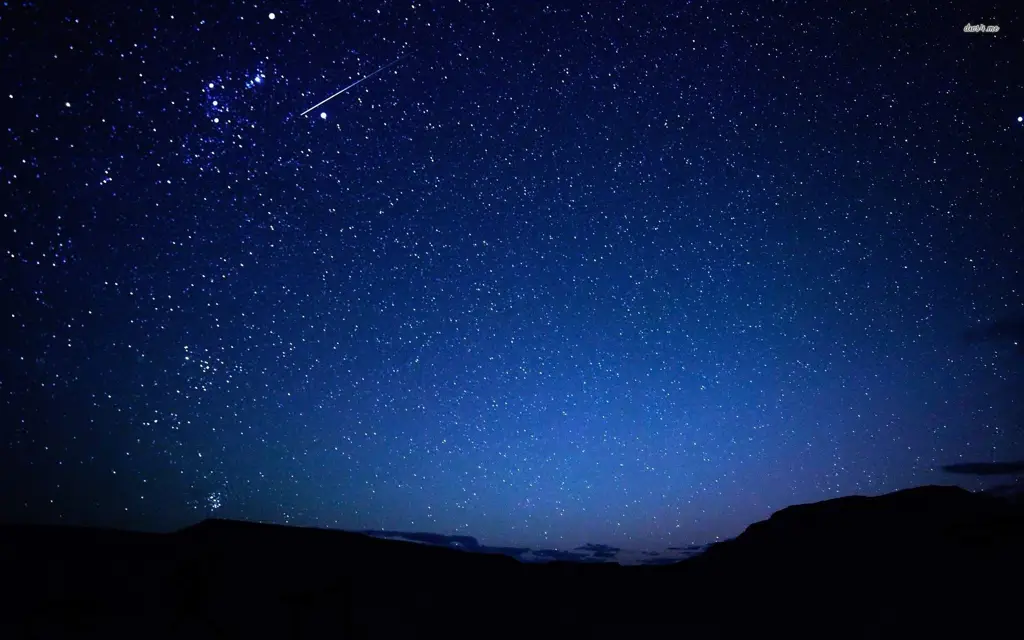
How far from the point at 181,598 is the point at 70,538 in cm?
244

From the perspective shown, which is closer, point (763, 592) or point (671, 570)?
point (763, 592)

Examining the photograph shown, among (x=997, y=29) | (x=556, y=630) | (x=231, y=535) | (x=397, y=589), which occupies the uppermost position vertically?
(x=997, y=29)

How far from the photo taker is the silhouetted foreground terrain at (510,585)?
842 centimetres

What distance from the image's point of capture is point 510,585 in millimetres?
11703

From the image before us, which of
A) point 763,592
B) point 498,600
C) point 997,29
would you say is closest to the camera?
point 997,29

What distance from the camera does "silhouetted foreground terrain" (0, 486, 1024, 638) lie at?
8.42 metres

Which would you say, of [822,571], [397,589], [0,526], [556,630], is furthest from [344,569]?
[822,571]

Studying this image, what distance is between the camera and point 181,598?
28.4ft

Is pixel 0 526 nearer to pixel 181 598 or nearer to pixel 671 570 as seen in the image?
pixel 181 598

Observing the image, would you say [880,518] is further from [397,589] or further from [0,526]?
[0,526]

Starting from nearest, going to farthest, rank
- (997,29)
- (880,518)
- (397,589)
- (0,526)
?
(997,29) < (0,526) < (397,589) < (880,518)

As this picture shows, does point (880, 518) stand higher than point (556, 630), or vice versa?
point (880, 518)

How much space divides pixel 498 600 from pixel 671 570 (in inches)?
224

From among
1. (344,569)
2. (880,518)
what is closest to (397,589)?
(344,569)
